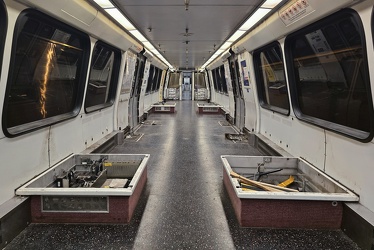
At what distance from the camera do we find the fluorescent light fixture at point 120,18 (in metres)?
4.25

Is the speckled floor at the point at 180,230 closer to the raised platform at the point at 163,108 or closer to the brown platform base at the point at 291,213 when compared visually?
the brown platform base at the point at 291,213

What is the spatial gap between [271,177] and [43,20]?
376cm

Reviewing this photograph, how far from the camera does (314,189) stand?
362 centimetres

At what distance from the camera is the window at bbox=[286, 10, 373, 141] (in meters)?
2.88

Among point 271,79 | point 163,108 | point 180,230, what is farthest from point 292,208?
point 163,108

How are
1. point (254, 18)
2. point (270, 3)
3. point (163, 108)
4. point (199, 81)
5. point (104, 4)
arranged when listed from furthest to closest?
point (199, 81)
point (163, 108)
point (254, 18)
point (104, 4)
point (270, 3)

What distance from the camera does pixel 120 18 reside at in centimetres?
474

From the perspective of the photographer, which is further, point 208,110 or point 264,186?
point 208,110

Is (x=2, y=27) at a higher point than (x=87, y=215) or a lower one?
higher

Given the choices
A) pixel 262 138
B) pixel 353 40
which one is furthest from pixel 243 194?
pixel 262 138

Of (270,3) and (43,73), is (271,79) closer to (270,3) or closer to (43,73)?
(270,3)

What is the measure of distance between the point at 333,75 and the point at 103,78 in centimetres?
506

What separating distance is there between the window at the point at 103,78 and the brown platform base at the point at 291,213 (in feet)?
12.4

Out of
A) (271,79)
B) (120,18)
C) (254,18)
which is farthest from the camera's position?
(271,79)
